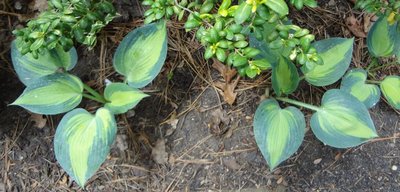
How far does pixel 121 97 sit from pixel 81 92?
136mm

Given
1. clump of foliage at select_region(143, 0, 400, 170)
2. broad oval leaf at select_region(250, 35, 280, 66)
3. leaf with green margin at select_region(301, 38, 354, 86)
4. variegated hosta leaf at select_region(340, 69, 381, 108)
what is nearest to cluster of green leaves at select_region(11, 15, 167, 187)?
clump of foliage at select_region(143, 0, 400, 170)

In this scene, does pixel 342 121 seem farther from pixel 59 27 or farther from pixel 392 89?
pixel 59 27

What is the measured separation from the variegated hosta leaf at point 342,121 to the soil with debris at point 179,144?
0.53 feet

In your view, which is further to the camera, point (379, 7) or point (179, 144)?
point (179, 144)

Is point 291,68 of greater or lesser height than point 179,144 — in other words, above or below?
above

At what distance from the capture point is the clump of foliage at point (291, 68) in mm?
1421

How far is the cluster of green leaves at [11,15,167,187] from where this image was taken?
160 centimetres

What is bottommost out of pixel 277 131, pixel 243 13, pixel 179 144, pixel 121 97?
pixel 179 144

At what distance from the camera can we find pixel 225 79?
1.88m

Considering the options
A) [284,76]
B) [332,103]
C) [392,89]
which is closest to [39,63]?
[284,76]

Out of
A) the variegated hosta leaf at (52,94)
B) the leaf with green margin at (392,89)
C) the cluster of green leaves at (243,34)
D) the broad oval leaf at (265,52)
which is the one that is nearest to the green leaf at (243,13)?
the cluster of green leaves at (243,34)

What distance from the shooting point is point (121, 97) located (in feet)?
5.47

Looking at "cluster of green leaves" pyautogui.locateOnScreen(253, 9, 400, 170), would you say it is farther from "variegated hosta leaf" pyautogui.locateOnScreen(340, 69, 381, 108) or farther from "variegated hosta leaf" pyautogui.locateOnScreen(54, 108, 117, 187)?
"variegated hosta leaf" pyautogui.locateOnScreen(54, 108, 117, 187)

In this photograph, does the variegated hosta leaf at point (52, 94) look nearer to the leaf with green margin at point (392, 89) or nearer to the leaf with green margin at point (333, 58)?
the leaf with green margin at point (333, 58)
